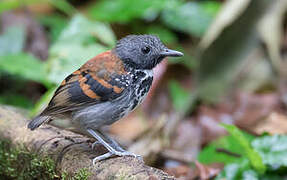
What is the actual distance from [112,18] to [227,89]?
6.58ft

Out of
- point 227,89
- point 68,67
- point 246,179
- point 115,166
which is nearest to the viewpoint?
point 115,166

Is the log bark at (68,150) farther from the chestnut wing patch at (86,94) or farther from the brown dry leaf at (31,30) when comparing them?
the brown dry leaf at (31,30)

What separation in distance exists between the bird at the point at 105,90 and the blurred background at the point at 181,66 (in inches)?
55.8

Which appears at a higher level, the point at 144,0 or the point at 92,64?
the point at 144,0

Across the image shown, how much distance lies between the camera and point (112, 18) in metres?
7.56

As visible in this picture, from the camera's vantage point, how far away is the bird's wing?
13.7 ft

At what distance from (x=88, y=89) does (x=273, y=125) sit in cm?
287

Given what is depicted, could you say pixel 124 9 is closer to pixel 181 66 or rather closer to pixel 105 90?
pixel 181 66

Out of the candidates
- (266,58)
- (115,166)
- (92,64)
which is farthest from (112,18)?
(115,166)

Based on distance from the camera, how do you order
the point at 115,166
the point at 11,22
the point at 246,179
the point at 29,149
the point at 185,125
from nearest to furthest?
the point at 115,166 < the point at 29,149 < the point at 246,179 < the point at 185,125 < the point at 11,22

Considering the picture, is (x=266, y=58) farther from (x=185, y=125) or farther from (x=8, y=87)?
(x=8, y=87)

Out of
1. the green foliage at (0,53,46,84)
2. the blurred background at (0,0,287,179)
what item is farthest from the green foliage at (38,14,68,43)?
the green foliage at (0,53,46,84)

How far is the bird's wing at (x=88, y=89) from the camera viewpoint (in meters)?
4.17

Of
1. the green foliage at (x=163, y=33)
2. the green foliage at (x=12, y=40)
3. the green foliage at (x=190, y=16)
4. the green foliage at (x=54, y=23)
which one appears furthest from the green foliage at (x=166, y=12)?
the green foliage at (x=12, y=40)
